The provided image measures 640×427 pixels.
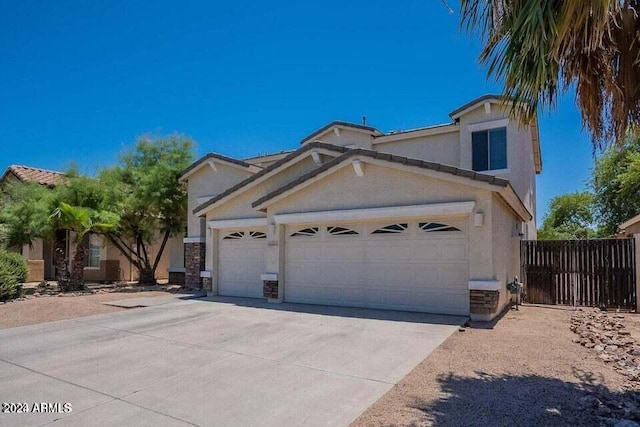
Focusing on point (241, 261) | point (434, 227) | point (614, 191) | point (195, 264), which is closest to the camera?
point (434, 227)

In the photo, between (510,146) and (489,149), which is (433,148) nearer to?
(489,149)

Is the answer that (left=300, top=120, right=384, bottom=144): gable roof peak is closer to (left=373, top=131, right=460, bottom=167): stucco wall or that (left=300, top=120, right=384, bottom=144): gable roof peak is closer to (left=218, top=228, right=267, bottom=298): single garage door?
(left=373, top=131, right=460, bottom=167): stucco wall

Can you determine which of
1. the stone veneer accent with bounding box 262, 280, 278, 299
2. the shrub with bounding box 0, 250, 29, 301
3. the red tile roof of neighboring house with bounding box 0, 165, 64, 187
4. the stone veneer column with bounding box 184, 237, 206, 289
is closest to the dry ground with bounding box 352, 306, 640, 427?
the stone veneer accent with bounding box 262, 280, 278, 299

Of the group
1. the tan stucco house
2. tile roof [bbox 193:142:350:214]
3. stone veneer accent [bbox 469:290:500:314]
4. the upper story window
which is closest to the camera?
stone veneer accent [bbox 469:290:500:314]

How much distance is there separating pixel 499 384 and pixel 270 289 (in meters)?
9.30

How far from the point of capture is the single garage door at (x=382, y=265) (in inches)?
444

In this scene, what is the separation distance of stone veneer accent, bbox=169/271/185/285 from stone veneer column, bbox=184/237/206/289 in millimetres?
3396

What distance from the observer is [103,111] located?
2106cm

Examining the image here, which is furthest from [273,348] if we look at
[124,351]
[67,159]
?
[67,159]

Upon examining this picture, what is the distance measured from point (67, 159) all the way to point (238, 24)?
1178 centimetres

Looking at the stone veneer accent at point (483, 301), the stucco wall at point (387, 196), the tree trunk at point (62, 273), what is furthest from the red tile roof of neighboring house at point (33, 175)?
the stone veneer accent at point (483, 301)

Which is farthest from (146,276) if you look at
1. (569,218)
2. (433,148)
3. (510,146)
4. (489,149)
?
(569,218)

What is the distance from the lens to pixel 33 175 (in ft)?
81.6

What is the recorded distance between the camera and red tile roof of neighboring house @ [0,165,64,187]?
2399cm
